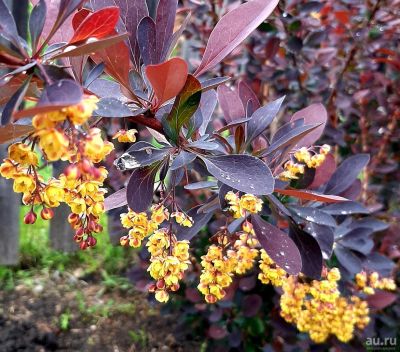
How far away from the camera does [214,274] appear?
2.60 ft

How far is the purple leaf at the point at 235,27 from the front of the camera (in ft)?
2.13

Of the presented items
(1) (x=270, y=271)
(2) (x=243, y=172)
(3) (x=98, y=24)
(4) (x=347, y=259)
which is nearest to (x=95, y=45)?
(3) (x=98, y=24)

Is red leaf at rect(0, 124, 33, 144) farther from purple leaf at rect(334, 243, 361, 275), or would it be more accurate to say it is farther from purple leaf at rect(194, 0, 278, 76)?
purple leaf at rect(334, 243, 361, 275)

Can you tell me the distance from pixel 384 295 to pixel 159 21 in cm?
136

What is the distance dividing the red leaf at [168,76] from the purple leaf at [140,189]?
13 cm

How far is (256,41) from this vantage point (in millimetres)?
2002

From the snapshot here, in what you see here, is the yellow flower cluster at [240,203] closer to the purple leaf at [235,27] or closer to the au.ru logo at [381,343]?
the purple leaf at [235,27]

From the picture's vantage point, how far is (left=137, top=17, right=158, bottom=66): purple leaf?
67 cm

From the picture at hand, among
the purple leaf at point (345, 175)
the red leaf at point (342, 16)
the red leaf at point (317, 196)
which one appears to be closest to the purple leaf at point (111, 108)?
the red leaf at point (317, 196)

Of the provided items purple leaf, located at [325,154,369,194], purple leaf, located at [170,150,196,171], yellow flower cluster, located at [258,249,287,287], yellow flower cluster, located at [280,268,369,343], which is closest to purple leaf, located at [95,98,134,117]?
purple leaf, located at [170,150,196,171]

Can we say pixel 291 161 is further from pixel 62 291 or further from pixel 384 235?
pixel 62 291

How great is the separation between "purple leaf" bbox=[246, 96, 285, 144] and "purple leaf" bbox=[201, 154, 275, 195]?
16 cm

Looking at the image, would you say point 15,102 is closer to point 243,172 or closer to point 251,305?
point 243,172

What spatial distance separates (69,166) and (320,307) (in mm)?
718
